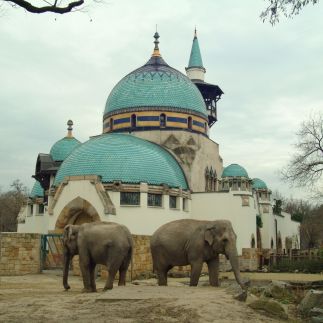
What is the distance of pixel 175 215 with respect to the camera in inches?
1394

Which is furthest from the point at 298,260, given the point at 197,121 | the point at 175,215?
the point at 197,121

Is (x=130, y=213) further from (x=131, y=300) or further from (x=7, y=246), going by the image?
(x=131, y=300)

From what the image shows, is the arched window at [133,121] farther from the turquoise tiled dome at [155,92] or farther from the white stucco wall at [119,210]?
the white stucco wall at [119,210]

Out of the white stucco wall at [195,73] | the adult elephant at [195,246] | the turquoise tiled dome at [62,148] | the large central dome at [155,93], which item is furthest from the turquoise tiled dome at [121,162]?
the adult elephant at [195,246]

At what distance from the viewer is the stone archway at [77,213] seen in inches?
1284

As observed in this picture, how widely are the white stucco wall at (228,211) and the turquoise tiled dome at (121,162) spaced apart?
1.98m

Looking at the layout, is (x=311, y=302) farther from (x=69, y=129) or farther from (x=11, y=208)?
(x=11, y=208)

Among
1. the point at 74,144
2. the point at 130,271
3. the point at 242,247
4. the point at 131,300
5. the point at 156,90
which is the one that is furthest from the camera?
the point at 74,144

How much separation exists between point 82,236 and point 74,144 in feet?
103

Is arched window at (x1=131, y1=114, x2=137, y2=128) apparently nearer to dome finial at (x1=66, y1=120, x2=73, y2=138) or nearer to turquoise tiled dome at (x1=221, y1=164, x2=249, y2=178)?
dome finial at (x1=66, y1=120, x2=73, y2=138)

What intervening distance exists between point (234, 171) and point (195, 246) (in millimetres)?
29813

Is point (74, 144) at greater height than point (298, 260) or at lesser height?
greater

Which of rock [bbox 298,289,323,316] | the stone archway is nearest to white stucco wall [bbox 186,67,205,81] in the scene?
the stone archway

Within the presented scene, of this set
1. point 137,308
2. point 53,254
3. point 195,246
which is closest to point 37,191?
point 53,254
